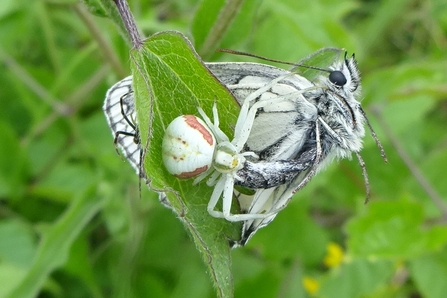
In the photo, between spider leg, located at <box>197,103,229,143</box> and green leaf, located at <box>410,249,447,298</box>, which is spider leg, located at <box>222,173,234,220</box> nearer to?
spider leg, located at <box>197,103,229,143</box>

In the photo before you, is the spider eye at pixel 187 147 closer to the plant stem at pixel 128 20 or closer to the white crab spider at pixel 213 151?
the white crab spider at pixel 213 151

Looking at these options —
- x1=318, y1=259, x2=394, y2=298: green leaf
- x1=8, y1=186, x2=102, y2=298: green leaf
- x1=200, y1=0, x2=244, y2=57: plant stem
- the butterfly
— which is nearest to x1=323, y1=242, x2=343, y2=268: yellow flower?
x1=318, y1=259, x2=394, y2=298: green leaf

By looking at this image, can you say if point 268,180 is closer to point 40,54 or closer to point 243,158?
point 243,158

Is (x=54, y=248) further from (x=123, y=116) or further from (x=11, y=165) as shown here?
(x=11, y=165)

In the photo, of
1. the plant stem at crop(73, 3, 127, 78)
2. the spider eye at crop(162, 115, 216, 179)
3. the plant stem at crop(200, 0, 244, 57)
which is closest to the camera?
the spider eye at crop(162, 115, 216, 179)

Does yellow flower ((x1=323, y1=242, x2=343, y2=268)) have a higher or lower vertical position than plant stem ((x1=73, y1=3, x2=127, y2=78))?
lower

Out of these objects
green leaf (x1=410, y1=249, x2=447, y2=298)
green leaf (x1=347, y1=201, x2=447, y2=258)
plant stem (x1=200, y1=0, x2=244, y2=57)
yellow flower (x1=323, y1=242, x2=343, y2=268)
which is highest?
plant stem (x1=200, y1=0, x2=244, y2=57)

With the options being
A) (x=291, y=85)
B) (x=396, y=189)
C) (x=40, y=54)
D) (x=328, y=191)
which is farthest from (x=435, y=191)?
(x=40, y=54)
